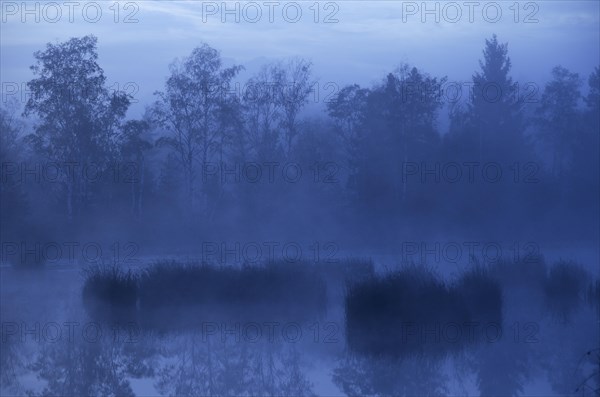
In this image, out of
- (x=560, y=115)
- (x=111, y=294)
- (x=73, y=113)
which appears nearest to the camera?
(x=111, y=294)

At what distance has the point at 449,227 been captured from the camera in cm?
3728

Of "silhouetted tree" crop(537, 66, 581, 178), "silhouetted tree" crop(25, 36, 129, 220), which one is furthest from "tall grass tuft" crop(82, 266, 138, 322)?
"silhouetted tree" crop(537, 66, 581, 178)

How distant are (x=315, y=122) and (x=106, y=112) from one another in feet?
41.7

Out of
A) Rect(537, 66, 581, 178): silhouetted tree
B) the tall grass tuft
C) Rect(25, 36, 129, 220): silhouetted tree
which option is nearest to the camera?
the tall grass tuft

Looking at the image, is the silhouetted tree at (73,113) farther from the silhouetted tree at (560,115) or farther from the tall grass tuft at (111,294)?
the silhouetted tree at (560,115)

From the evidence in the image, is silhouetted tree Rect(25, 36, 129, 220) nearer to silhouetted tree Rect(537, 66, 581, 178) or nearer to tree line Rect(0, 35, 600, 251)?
tree line Rect(0, 35, 600, 251)

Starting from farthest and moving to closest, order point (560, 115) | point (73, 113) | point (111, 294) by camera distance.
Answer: point (560, 115), point (73, 113), point (111, 294)

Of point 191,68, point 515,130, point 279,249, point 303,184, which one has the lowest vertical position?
point 279,249

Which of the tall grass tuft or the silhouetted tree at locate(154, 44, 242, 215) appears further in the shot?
the silhouetted tree at locate(154, 44, 242, 215)

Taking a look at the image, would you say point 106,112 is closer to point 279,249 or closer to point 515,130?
point 279,249

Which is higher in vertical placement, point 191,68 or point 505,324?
point 191,68

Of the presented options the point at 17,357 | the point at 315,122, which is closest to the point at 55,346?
the point at 17,357

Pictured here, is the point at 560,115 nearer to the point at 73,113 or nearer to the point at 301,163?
the point at 301,163

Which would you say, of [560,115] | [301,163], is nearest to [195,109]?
[301,163]
